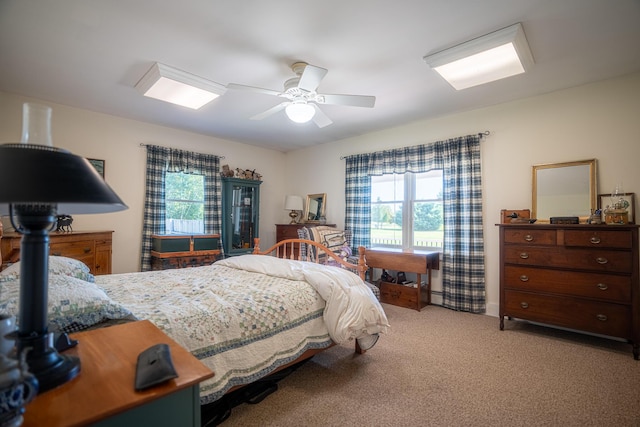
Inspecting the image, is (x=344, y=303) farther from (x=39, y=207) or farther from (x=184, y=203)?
(x=184, y=203)

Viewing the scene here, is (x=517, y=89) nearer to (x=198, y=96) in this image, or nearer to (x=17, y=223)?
(x=198, y=96)

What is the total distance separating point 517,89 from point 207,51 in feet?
10.0

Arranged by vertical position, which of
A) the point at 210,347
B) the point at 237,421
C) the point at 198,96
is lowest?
the point at 237,421

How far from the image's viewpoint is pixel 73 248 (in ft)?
10.1

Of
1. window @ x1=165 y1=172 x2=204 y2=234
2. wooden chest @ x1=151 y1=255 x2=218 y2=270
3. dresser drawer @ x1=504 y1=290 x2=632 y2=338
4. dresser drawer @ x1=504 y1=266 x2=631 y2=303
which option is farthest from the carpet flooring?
window @ x1=165 y1=172 x2=204 y2=234

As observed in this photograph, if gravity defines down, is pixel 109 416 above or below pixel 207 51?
below

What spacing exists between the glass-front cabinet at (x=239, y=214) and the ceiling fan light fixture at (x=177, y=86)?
1829mm

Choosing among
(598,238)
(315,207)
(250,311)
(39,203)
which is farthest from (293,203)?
(39,203)

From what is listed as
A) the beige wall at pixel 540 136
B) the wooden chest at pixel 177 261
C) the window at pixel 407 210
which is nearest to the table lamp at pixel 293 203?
the window at pixel 407 210

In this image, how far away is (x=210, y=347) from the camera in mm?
1536

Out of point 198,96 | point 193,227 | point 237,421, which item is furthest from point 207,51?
point 193,227

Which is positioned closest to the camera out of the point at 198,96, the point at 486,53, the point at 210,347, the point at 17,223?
the point at 17,223

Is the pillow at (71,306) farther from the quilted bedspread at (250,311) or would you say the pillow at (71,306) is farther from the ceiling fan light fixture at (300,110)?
the ceiling fan light fixture at (300,110)

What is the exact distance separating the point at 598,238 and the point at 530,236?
477 millimetres
